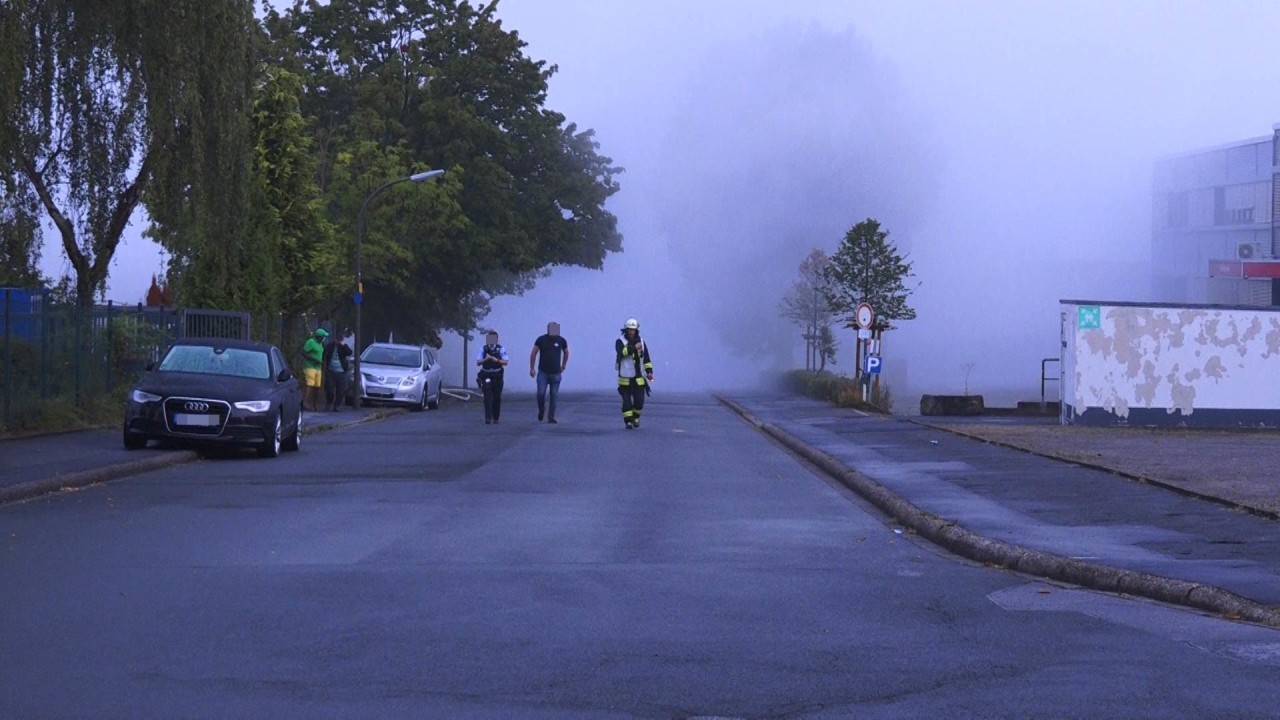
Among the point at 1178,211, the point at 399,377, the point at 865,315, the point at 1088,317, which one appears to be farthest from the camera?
the point at 1178,211

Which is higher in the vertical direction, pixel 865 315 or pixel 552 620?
pixel 865 315

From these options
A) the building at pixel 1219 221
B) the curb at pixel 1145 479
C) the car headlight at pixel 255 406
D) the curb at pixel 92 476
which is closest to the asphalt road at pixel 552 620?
the curb at pixel 92 476

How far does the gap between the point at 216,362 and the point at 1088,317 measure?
17.1 m

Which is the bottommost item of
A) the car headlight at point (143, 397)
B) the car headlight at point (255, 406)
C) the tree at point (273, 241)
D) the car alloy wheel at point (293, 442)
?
the car alloy wheel at point (293, 442)

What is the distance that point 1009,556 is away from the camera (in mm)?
11234

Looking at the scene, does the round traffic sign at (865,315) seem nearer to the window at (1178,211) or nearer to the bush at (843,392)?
the bush at (843,392)

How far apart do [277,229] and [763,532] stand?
77.3 feet

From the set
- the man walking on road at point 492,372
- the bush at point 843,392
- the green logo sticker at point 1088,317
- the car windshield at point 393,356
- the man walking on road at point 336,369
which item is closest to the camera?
the man walking on road at point 492,372

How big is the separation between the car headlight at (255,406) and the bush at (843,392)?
20.8m

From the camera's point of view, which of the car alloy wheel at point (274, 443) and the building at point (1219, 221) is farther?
the building at point (1219, 221)

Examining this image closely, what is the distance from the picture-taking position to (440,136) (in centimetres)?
5284

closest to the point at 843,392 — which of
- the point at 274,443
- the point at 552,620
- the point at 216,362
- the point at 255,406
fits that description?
the point at 216,362

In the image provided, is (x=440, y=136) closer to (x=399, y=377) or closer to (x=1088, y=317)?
(x=399, y=377)

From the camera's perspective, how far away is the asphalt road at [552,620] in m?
6.64
